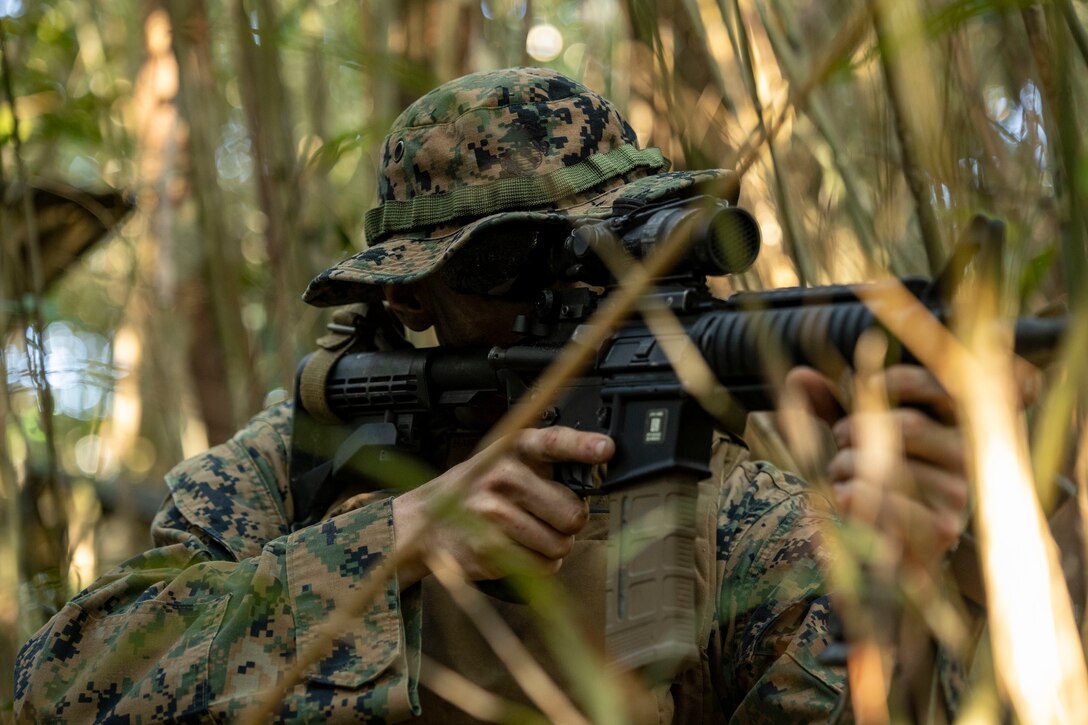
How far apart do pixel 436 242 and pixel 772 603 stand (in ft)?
2.56

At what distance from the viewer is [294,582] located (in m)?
1.80

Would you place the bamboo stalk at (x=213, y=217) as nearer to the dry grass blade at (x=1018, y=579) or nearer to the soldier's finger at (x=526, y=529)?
the soldier's finger at (x=526, y=529)

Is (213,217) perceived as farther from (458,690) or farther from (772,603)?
(772,603)

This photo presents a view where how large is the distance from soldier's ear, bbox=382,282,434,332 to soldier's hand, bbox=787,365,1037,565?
103cm

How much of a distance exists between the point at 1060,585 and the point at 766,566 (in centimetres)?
94

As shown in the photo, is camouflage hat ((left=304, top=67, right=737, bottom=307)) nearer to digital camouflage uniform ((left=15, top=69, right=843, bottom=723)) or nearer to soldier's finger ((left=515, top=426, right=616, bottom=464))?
digital camouflage uniform ((left=15, top=69, right=843, bottom=723))

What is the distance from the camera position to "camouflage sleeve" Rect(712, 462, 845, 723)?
65.0 inches

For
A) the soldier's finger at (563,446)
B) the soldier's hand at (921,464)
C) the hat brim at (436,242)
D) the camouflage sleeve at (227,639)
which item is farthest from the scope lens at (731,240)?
the camouflage sleeve at (227,639)

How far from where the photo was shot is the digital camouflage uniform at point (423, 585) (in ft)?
5.65

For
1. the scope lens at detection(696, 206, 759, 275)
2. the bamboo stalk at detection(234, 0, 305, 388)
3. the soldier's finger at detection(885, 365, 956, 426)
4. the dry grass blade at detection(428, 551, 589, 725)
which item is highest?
the bamboo stalk at detection(234, 0, 305, 388)

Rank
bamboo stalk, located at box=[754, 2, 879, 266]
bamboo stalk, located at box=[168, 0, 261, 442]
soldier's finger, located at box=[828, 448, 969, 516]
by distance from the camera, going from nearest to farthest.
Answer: soldier's finger, located at box=[828, 448, 969, 516] → bamboo stalk, located at box=[754, 2, 879, 266] → bamboo stalk, located at box=[168, 0, 261, 442]

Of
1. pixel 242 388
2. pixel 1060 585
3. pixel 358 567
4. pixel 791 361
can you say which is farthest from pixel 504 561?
pixel 242 388

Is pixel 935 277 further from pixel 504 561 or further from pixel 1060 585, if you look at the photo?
pixel 504 561

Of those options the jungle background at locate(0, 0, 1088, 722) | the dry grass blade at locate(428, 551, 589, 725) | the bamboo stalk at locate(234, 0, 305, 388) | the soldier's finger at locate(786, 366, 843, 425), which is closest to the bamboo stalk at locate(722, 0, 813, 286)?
the jungle background at locate(0, 0, 1088, 722)
